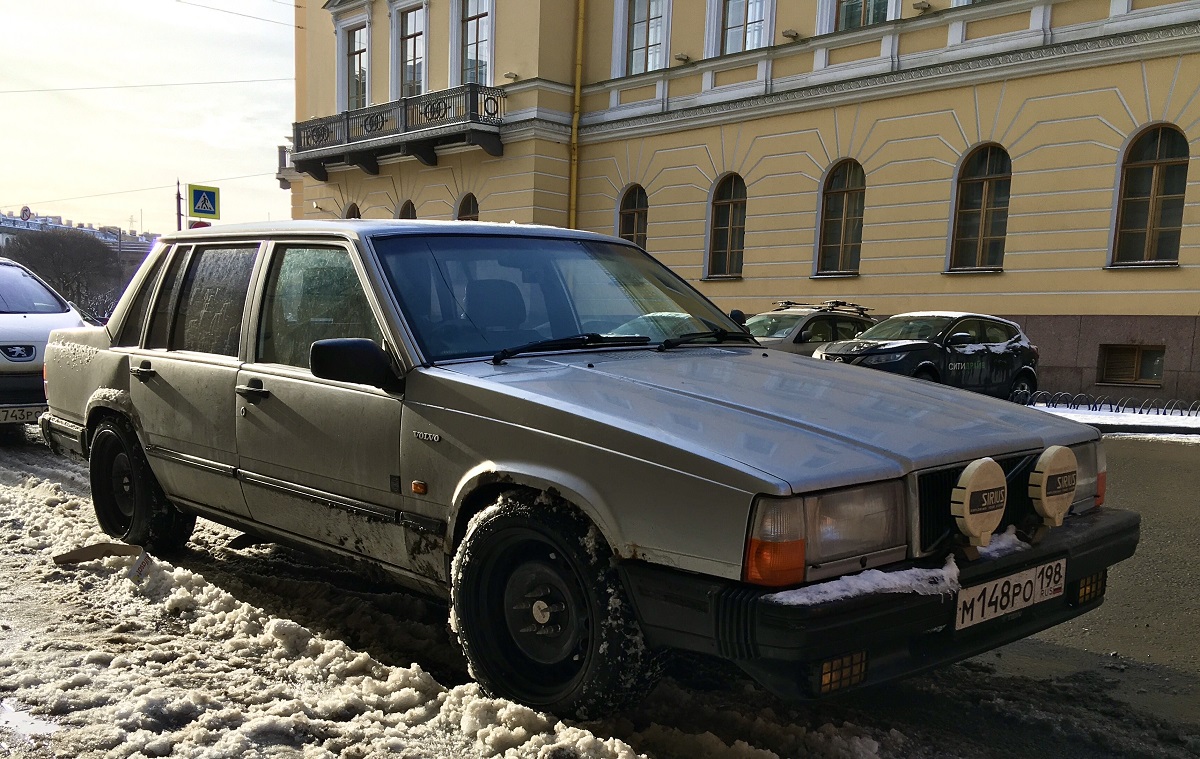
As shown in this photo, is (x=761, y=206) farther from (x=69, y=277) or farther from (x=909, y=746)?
(x=69, y=277)

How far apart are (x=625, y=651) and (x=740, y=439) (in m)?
0.66

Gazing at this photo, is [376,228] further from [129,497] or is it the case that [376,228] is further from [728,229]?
[728,229]

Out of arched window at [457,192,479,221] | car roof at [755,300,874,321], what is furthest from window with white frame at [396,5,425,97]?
car roof at [755,300,874,321]

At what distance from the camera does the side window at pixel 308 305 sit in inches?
143

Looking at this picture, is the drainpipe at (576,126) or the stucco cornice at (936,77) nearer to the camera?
the stucco cornice at (936,77)

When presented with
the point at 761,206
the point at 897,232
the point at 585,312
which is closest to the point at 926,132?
the point at 897,232

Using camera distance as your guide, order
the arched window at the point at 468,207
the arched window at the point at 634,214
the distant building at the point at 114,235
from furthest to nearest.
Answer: the distant building at the point at 114,235 → the arched window at the point at 468,207 → the arched window at the point at 634,214

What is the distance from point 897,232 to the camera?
17.4m

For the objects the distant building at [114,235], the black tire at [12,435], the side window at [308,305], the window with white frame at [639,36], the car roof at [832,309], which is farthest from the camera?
the distant building at [114,235]

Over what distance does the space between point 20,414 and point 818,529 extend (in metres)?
7.67

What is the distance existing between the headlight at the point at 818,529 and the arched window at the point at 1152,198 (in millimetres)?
14180

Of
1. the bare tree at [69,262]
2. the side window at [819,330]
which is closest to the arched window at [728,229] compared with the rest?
the side window at [819,330]

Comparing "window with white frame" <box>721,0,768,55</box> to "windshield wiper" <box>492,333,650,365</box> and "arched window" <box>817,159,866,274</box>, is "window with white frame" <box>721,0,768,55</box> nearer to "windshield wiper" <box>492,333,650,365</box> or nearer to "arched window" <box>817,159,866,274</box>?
"arched window" <box>817,159,866,274</box>

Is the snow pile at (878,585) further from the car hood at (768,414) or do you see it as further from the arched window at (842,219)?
the arched window at (842,219)
